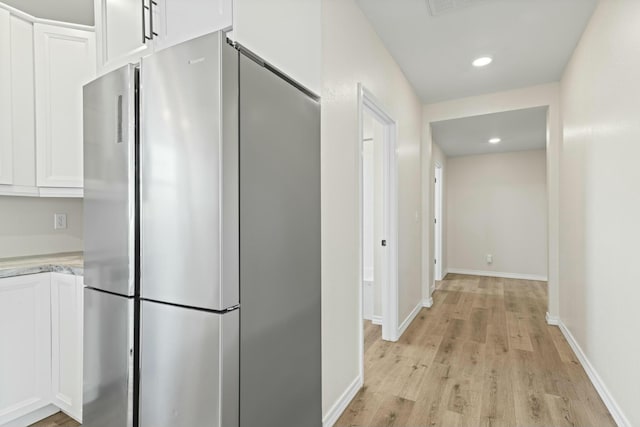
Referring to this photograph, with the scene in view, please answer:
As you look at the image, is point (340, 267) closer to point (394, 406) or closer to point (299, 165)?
point (299, 165)

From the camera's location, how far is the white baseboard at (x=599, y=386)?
5.82 feet

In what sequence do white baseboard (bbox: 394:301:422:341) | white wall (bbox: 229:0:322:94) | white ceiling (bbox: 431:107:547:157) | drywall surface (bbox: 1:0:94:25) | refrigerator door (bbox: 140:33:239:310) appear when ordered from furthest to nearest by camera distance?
1. white ceiling (bbox: 431:107:547:157)
2. white baseboard (bbox: 394:301:422:341)
3. drywall surface (bbox: 1:0:94:25)
4. white wall (bbox: 229:0:322:94)
5. refrigerator door (bbox: 140:33:239:310)

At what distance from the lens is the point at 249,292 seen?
1.11 metres

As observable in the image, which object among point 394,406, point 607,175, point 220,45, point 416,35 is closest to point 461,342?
point 394,406

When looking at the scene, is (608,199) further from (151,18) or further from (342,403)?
(151,18)

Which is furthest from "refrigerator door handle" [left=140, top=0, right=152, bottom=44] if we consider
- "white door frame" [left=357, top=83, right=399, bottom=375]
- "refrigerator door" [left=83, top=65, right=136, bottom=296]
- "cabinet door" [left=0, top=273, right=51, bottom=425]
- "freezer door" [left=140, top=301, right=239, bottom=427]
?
"white door frame" [left=357, top=83, right=399, bottom=375]

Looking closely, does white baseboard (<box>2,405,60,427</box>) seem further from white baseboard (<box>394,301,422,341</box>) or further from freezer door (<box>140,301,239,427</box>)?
white baseboard (<box>394,301,422,341</box>)

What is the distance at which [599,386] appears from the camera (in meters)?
2.11

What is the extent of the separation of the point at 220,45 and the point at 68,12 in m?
1.97

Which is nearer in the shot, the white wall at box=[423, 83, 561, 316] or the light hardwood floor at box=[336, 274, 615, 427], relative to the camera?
the light hardwood floor at box=[336, 274, 615, 427]

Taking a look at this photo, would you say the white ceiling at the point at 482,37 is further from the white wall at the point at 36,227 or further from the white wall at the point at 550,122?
the white wall at the point at 36,227

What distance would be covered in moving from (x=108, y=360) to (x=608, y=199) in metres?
2.78

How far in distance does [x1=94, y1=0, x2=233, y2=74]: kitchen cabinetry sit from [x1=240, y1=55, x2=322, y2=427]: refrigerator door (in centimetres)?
30

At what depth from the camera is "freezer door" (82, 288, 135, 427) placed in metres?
1.17
